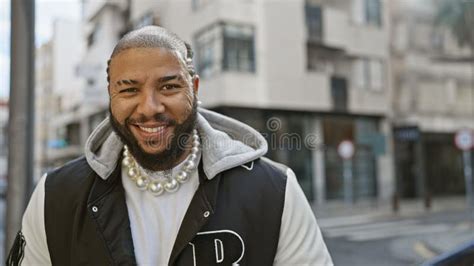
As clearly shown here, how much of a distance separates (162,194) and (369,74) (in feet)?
39.8

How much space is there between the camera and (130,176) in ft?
3.67

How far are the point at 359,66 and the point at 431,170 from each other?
4.60m

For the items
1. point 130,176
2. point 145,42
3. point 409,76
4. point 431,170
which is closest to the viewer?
point 145,42

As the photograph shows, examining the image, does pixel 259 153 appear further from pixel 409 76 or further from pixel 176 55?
pixel 409 76

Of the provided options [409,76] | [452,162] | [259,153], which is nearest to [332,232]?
[259,153]

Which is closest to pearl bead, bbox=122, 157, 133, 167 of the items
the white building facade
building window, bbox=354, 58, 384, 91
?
the white building facade

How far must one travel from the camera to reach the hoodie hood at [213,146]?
109 centimetres

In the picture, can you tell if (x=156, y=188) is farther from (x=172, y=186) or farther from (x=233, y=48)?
(x=233, y=48)

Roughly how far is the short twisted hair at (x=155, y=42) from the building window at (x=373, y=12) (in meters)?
10.9

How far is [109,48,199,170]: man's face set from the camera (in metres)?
0.99

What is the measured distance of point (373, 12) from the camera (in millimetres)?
11445

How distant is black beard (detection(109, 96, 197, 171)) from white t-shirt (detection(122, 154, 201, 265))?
42 mm

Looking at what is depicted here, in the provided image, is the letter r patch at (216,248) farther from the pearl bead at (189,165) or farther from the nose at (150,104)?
the nose at (150,104)

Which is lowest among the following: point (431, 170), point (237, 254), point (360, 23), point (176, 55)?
point (431, 170)
